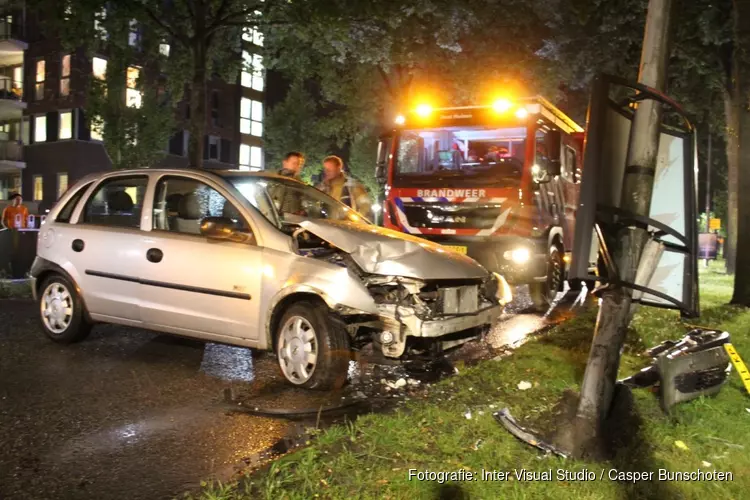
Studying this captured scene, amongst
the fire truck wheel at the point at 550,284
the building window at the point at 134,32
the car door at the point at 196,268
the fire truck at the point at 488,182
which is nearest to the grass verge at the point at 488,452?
the car door at the point at 196,268

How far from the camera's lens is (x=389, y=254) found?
527 cm

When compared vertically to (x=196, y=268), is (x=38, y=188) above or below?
above

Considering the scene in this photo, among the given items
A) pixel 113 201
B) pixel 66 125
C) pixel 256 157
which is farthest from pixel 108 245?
pixel 256 157

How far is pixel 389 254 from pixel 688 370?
232cm

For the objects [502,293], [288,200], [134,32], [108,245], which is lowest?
[502,293]

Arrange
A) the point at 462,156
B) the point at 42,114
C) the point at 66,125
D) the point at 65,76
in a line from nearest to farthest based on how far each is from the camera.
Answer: the point at 462,156
the point at 65,76
the point at 66,125
the point at 42,114

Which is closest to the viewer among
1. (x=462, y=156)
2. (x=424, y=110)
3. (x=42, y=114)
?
(x=462, y=156)

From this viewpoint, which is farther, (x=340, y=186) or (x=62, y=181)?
(x=62, y=181)

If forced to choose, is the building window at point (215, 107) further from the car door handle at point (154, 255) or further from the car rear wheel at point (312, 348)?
the car rear wheel at point (312, 348)

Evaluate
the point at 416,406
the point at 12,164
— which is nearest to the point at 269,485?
the point at 416,406

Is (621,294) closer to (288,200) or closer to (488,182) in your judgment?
(288,200)

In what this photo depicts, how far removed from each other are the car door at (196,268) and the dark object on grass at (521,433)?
2.18 meters

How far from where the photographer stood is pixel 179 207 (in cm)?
602

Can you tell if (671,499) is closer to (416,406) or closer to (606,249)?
(606,249)
